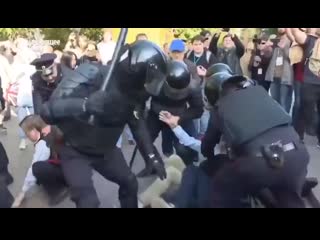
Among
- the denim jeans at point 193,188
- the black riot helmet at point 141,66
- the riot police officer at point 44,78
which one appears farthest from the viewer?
the denim jeans at point 193,188

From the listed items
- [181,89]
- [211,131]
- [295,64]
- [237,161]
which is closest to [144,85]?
[181,89]

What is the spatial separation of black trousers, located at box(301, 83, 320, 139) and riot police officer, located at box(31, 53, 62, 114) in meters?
1.37

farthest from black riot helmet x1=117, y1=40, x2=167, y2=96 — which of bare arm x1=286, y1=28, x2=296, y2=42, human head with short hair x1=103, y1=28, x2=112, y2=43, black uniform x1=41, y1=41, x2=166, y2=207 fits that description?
bare arm x1=286, y1=28, x2=296, y2=42

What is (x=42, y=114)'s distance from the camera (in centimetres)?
336

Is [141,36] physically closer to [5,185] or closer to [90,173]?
[90,173]

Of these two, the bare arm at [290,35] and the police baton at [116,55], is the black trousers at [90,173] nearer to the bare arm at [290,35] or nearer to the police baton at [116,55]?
the police baton at [116,55]

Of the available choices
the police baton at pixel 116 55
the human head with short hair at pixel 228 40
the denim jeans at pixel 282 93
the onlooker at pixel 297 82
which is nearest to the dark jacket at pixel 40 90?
the police baton at pixel 116 55

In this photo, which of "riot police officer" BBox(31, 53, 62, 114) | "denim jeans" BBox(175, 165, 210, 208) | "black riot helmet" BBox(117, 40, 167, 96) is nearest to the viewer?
"black riot helmet" BBox(117, 40, 167, 96)

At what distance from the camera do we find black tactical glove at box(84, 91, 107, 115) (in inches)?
129

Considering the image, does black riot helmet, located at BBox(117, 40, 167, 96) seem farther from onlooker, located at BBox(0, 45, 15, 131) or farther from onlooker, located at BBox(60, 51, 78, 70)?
onlooker, located at BBox(0, 45, 15, 131)

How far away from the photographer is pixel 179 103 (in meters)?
3.44

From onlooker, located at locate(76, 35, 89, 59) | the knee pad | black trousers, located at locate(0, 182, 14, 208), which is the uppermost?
onlooker, located at locate(76, 35, 89, 59)

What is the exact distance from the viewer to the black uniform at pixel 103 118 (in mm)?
3270
